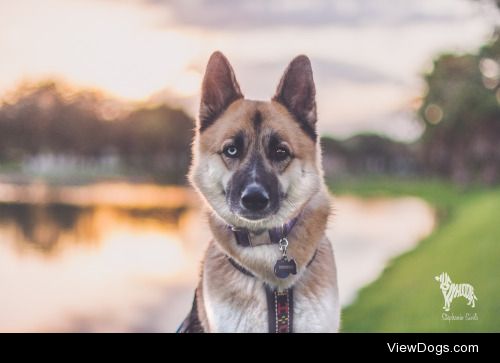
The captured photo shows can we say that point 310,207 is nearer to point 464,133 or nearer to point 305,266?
point 305,266

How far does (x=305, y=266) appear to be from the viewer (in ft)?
8.43

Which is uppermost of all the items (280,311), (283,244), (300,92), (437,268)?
(437,268)

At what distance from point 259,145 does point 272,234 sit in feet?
1.23

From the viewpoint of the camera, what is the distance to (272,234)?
8.57ft

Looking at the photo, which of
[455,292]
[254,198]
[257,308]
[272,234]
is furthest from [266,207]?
[455,292]

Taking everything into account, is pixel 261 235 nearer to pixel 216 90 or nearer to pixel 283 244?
pixel 283 244

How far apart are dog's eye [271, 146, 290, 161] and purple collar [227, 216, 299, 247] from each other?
0.85 feet

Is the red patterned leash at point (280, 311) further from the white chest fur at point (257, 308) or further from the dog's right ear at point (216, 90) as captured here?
the dog's right ear at point (216, 90)

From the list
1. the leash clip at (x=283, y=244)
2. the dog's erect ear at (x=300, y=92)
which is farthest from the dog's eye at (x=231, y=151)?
the leash clip at (x=283, y=244)

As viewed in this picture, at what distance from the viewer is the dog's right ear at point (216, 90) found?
8.03 feet

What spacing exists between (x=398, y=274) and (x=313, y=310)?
423 centimetres

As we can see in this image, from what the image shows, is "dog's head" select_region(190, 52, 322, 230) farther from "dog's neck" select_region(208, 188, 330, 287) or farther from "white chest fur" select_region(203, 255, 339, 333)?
"white chest fur" select_region(203, 255, 339, 333)

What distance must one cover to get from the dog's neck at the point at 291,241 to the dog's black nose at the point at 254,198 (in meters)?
0.23
